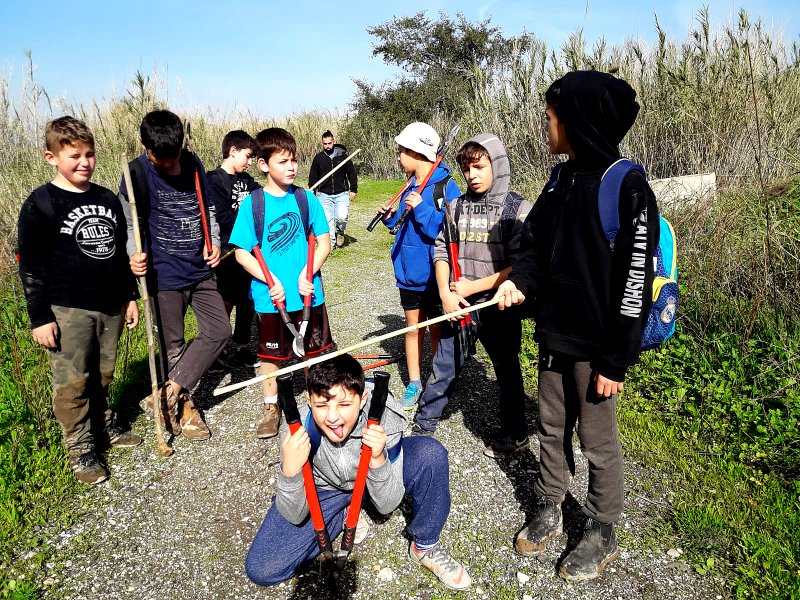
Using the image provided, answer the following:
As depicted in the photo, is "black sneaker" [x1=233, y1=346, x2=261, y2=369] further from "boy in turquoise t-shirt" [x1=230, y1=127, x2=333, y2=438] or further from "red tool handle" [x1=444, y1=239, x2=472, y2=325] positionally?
"red tool handle" [x1=444, y1=239, x2=472, y2=325]

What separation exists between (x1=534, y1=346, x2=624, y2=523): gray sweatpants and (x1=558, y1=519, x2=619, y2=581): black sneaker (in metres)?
0.08

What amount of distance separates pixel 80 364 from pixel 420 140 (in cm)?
264

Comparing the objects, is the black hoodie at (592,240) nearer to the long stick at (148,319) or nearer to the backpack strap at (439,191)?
the backpack strap at (439,191)

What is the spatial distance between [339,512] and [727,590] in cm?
183

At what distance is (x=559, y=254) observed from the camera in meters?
2.29

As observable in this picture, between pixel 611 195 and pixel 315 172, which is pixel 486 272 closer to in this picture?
pixel 611 195

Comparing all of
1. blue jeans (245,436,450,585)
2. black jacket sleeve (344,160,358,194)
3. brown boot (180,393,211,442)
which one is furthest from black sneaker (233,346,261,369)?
black jacket sleeve (344,160,358,194)

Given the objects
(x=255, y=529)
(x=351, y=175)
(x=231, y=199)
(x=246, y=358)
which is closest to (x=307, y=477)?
(x=255, y=529)

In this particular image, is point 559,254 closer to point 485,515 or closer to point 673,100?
point 485,515

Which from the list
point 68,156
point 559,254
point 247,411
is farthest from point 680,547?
point 68,156

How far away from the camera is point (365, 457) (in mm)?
2098

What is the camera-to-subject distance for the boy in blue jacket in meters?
3.57

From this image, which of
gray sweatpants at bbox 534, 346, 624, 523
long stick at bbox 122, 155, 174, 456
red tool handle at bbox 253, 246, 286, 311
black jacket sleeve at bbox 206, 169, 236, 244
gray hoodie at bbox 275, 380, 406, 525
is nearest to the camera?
gray hoodie at bbox 275, 380, 406, 525

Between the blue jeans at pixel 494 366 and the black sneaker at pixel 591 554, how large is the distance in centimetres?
97
